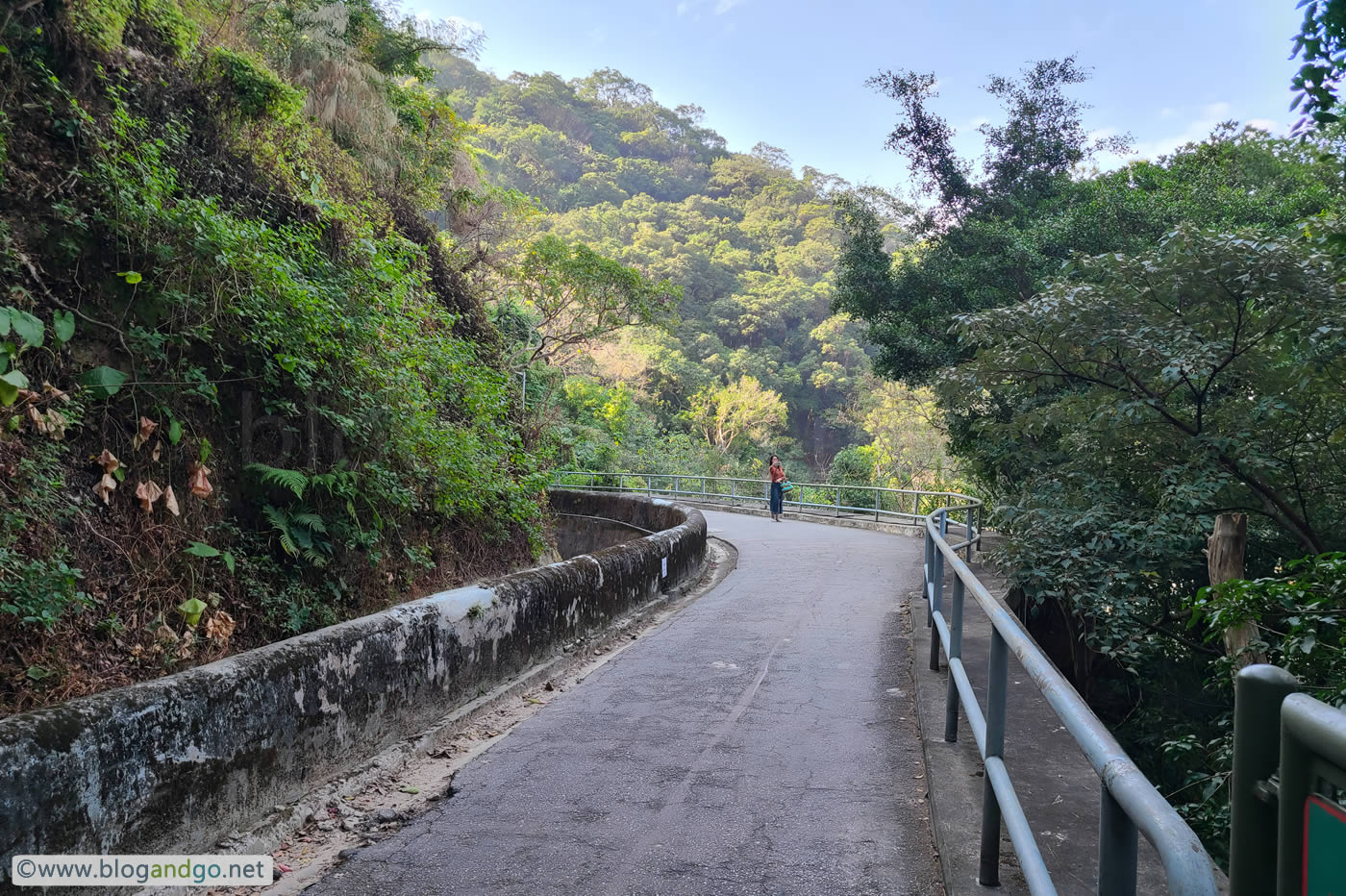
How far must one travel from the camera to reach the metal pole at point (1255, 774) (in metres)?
1.14

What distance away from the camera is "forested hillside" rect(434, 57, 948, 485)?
37.2 metres

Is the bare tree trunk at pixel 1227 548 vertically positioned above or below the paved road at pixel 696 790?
above

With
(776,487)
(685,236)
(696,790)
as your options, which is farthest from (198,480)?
(685,236)

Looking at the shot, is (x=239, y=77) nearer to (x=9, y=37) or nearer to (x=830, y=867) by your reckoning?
(x=9, y=37)

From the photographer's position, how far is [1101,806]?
170 cm

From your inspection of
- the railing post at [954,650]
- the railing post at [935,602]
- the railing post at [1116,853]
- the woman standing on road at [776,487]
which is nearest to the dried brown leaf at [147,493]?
the railing post at [954,650]

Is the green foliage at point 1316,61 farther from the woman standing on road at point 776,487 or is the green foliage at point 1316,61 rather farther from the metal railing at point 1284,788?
the woman standing on road at point 776,487

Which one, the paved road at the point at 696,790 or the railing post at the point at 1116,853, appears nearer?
the railing post at the point at 1116,853

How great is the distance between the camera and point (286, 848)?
354 centimetres

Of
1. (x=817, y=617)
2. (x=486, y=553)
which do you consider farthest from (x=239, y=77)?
(x=817, y=617)

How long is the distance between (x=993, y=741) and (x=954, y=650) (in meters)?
1.44

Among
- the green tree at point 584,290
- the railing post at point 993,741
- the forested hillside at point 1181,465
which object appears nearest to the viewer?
the railing post at point 993,741

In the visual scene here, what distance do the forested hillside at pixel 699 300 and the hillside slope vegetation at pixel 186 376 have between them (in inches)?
579

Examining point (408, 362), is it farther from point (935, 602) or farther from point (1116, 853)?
point (1116, 853)
